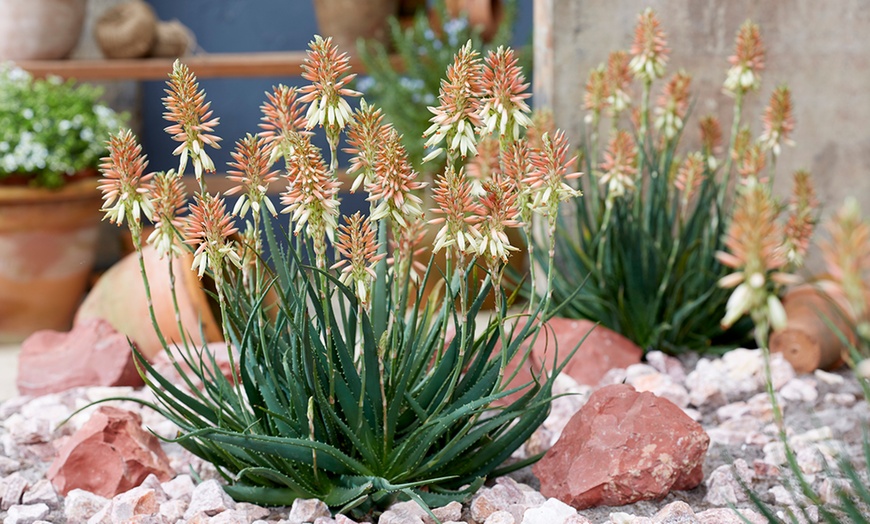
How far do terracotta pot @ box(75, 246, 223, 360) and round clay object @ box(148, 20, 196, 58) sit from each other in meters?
1.45

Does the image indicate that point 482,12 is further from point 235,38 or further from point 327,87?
point 327,87

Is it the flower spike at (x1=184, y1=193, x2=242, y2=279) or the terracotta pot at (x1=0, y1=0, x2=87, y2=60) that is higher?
the terracotta pot at (x1=0, y1=0, x2=87, y2=60)

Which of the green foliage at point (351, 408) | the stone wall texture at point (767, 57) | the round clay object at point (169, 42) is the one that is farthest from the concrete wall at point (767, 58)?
the round clay object at point (169, 42)

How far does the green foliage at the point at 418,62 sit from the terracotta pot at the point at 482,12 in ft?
0.09

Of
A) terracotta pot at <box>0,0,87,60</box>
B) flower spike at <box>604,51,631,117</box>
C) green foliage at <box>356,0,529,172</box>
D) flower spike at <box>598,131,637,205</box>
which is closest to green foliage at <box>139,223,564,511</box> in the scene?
flower spike at <box>598,131,637,205</box>

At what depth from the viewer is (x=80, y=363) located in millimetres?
2369

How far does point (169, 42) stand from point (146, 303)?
1.75m

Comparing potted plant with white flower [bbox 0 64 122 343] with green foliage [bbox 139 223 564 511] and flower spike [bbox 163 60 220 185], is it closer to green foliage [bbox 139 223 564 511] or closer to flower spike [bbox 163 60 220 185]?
green foliage [bbox 139 223 564 511]

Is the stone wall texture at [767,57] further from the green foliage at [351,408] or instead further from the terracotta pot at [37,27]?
the terracotta pot at [37,27]

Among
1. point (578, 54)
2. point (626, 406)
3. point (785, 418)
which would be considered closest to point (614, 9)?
point (578, 54)

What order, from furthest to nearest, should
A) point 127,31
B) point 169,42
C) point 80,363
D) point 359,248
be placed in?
point 169,42 → point 127,31 → point 80,363 → point 359,248

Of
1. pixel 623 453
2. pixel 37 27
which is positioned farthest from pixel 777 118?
pixel 37 27

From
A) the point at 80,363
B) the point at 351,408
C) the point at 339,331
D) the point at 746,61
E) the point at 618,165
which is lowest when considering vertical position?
the point at 80,363

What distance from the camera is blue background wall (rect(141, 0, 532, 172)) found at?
187 inches
